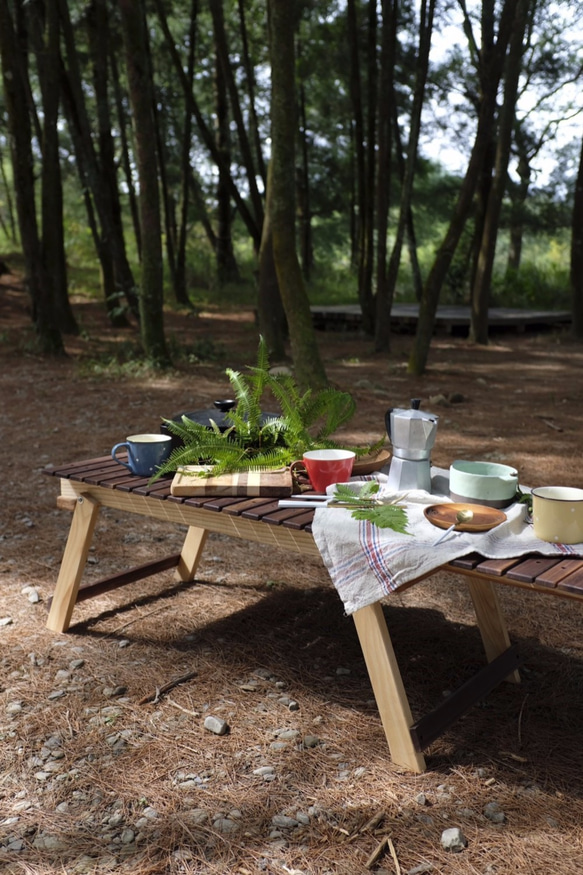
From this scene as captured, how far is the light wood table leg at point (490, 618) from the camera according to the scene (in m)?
2.64

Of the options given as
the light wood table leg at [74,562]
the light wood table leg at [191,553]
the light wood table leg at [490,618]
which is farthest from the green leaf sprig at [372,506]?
the light wood table leg at [191,553]

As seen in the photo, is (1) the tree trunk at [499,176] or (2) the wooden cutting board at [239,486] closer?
(2) the wooden cutting board at [239,486]

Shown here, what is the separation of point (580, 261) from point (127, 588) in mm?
11320

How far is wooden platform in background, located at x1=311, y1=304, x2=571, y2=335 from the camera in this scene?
13.5m

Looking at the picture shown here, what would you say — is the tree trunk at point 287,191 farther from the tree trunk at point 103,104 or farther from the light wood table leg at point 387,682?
the light wood table leg at point 387,682

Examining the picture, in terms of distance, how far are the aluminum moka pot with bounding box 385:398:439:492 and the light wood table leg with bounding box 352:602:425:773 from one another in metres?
0.44

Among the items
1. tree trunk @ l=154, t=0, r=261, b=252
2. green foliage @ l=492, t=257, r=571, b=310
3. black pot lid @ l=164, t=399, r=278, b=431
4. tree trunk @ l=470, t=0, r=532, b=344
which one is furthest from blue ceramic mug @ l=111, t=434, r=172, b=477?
green foliage @ l=492, t=257, r=571, b=310

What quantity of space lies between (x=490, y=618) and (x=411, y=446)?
767 millimetres

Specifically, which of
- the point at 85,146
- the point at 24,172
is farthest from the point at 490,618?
the point at 85,146

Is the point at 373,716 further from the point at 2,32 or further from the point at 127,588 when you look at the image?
the point at 2,32

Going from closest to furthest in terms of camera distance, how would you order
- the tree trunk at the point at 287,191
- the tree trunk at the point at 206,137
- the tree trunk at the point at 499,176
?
1. the tree trunk at the point at 287,191
2. the tree trunk at the point at 499,176
3. the tree trunk at the point at 206,137

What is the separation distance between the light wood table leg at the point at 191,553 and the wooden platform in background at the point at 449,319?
34.7 ft

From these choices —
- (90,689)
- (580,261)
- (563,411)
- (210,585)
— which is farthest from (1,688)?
(580,261)

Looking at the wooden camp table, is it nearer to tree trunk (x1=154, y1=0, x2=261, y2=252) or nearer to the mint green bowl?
the mint green bowl
